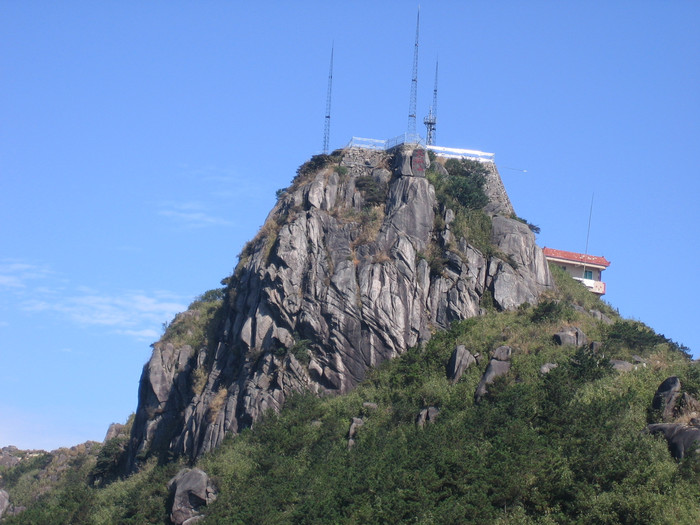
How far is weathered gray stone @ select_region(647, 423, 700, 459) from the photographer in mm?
45469

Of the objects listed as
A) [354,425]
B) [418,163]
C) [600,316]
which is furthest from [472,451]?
[418,163]

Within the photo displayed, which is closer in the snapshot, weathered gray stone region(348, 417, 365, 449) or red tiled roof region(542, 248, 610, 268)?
weathered gray stone region(348, 417, 365, 449)

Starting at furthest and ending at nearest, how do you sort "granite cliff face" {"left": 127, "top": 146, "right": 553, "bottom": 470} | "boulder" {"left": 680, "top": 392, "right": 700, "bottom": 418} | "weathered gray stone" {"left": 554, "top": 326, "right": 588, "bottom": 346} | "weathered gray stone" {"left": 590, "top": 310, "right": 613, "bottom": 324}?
"weathered gray stone" {"left": 590, "top": 310, "right": 613, "bottom": 324} → "granite cliff face" {"left": 127, "top": 146, "right": 553, "bottom": 470} → "weathered gray stone" {"left": 554, "top": 326, "right": 588, "bottom": 346} → "boulder" {"left": 680, "top": 392, "right": 700, "bottom": 418}

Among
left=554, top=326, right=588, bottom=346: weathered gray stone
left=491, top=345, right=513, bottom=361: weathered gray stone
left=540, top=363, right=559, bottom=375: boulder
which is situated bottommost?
left=540, top=363, right=559, bottom=375: boulder

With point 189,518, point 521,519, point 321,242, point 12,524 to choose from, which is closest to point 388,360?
point 321,242

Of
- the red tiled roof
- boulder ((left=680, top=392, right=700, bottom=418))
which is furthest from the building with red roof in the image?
boulder ((left=680, top=392, right=700, bottom=418))

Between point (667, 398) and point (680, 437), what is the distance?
3.82 metres

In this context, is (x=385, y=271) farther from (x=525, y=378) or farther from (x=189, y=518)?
(x=189, y=518)

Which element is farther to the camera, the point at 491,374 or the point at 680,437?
the point at 491,374

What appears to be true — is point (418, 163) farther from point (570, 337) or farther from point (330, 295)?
point (570, 337)

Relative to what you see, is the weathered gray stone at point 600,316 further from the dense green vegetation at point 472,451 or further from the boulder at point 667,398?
the boulder at point 667,398

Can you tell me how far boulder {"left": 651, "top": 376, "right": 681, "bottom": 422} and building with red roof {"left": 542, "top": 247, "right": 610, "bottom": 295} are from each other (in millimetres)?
26205

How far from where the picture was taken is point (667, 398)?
163ft

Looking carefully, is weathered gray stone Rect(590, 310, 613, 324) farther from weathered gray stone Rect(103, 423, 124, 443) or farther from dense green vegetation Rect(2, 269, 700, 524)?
weathered gray stone Rect(103, 423, 124, 443)
